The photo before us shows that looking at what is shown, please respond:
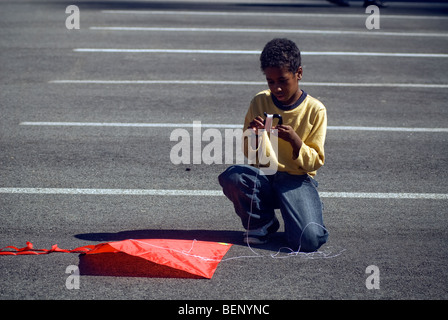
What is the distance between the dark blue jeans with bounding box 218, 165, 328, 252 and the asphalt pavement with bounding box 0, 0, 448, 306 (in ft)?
0.49

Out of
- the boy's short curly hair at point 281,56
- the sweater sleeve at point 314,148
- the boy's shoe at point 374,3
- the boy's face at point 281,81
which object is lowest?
the sweater sleeve at point 314,148

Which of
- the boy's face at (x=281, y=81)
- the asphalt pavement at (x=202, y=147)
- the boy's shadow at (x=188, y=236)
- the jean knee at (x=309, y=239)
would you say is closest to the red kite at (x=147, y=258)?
the asphalt pavement at (x=202, y=147)

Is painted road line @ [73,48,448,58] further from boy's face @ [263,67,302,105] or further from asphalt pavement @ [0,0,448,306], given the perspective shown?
boy's face @ [263,67,302,105]

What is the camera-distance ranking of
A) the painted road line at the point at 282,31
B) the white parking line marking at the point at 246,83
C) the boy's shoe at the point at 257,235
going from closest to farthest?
the boy's shoe at the point at 257,235, the white parking line marking at the point at 246,83, the painted road line at the point at 282,31

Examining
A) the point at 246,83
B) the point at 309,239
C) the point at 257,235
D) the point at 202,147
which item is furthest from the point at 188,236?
the point at 246,83

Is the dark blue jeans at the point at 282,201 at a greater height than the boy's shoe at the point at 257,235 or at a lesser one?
greater

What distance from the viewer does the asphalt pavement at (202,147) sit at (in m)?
4.40

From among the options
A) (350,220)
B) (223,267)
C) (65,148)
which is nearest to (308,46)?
(65,148)

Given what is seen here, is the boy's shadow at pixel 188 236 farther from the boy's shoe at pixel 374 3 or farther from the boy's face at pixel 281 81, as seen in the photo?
the boy's shoe at pixel 374 3

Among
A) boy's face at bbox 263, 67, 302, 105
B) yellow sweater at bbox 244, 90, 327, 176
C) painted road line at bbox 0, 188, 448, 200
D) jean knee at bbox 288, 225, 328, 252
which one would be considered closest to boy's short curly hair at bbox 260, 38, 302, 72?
boy's face at bbox 263, 67, 302, 105

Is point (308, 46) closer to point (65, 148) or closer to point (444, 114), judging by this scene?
point (444, 114)

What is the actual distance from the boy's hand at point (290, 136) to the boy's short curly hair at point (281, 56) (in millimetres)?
466

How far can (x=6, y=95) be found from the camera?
9430 mm

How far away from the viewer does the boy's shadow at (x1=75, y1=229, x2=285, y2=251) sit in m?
4.95
